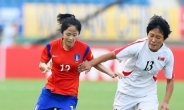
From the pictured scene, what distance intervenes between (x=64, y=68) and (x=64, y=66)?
28 mm

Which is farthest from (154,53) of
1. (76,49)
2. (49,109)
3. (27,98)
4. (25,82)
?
(25,82)

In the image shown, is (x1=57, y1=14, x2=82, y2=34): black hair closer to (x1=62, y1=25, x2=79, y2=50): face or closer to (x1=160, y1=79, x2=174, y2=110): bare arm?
(x1=62, y1=25, x2=79, y2=50): face

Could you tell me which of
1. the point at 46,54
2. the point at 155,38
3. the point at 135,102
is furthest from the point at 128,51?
the point at 46,54

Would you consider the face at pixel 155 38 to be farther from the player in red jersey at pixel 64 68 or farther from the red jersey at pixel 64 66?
the red jersey at pixel 64 66

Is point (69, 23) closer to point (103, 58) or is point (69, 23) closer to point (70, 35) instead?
point (70, 35)

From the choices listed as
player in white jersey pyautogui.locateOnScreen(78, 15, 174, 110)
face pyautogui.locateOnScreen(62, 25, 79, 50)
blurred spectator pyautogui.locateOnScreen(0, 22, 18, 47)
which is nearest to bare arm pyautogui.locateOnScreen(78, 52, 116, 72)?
player in white jersey pyautogui.locateOnScreen(78, 15, 174, 110)

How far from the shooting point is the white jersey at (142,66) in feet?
29.1

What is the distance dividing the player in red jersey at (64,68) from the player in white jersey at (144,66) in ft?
0.56

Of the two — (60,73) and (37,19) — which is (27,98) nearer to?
(60,73)

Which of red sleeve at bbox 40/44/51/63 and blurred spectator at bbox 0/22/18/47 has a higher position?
red sleeve at bbox 40/44/51/63

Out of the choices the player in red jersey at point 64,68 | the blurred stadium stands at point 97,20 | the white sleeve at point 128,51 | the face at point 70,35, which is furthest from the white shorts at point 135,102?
the blurred stadium stands at point 97,20

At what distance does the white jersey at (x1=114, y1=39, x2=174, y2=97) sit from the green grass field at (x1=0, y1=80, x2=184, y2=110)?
194 inches

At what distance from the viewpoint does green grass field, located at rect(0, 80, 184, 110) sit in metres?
14.6

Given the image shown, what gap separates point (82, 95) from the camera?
17.3 metres
